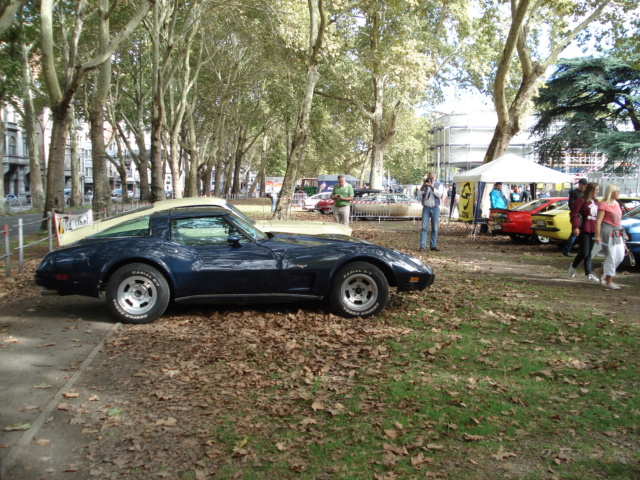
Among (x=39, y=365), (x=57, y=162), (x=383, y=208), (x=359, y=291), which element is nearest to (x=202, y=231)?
(x=359, y=291)

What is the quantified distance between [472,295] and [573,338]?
2571mm

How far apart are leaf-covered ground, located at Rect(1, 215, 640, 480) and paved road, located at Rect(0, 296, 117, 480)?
0.18 metres

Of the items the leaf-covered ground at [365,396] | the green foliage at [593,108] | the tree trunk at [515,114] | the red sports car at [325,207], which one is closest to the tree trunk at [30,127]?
the red sports car at [325,207]

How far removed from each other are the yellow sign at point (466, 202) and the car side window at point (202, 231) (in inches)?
590

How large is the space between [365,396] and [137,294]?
11.5 feet

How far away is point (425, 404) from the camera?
4.55 m

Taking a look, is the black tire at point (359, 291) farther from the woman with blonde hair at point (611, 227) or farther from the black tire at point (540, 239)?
the black tire at point (540, 239)

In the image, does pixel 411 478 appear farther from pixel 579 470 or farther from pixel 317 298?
pixel 317 298

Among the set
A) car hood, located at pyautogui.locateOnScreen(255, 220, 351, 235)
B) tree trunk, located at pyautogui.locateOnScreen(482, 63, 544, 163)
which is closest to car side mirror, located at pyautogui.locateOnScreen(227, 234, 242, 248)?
car hood, located at pyautogui.locateOnScreen(255, 220, 351, 235)

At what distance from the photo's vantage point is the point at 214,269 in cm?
704

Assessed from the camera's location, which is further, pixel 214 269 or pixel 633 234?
pixel 633 234

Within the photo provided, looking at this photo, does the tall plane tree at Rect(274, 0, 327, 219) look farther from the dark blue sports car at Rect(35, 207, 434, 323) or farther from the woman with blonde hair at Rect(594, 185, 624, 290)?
the dark blue sports car at Rect(35, 207, 434, 323)

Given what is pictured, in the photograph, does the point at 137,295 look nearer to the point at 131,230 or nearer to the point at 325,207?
the point at 131,230

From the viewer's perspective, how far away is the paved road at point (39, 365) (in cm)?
379
